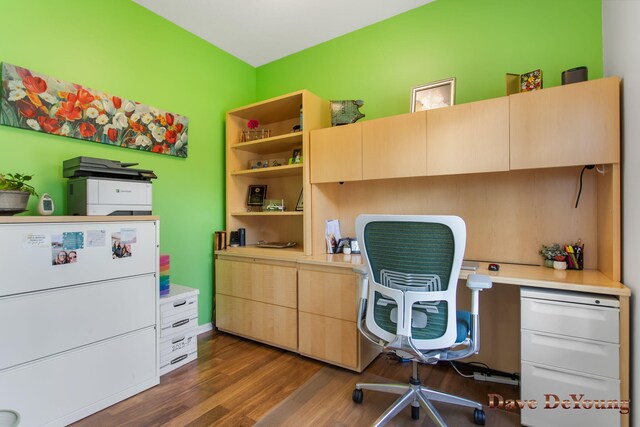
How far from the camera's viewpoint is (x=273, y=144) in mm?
2936

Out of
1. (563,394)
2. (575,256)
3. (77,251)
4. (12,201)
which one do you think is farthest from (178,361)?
(575,256)

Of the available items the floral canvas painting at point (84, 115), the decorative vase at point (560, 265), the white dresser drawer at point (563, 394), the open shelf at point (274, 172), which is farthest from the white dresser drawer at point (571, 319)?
A: the floral canvas painting at point (84, 115)

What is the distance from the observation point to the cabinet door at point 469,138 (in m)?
1.82

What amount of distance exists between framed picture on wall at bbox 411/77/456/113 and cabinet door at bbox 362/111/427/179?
0.20m

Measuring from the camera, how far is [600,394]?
140 centimetres

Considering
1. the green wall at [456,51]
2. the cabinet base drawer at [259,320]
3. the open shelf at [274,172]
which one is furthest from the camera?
the open shelf at [274,172]

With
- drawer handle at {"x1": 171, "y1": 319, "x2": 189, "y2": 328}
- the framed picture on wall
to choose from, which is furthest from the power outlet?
drawer handle at {"x1": 171, "y1": 319, "x2": 189, "y2": 328}

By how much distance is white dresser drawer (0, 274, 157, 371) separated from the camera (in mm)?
1457

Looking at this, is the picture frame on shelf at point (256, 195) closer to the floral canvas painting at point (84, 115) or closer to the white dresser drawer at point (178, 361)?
the floral canvas painting at point (84, 115)

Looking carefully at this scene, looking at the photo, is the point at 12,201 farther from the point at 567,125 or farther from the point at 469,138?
the point at 567,125

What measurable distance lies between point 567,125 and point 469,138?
0.49 meters

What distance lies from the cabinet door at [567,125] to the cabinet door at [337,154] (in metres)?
1.03

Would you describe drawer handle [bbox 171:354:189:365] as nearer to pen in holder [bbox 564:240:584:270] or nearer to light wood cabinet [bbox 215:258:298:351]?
light wood cabinet [bbox 215:258:298:351]

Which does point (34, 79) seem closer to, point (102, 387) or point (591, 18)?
point (102, 387)
